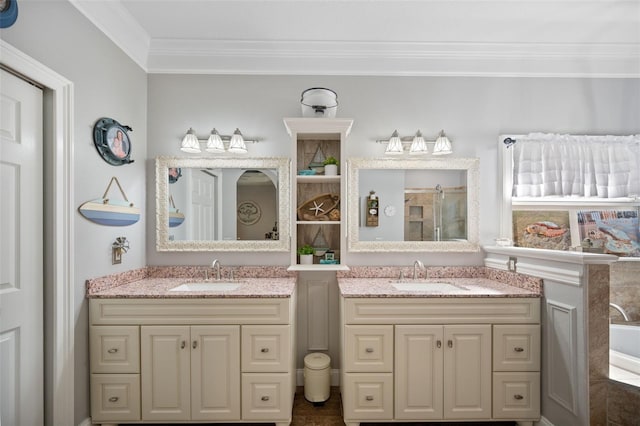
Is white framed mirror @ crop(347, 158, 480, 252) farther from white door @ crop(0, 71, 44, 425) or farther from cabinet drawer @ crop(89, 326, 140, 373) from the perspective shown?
white door @ crop(0, 71, 44, 425)

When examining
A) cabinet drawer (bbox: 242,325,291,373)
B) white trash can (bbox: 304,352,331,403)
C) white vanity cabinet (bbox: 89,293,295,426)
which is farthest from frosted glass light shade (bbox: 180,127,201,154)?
white trash can (bbox: 304,352,331,403)

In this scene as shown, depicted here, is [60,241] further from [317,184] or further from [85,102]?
[317,184]

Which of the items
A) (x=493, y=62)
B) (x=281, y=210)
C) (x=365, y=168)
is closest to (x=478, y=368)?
(x=365, y=168)

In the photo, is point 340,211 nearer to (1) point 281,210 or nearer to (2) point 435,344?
(1) point 281,210

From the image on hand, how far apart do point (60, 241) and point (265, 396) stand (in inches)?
57.8

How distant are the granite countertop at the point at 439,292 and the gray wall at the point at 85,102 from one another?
1584mm

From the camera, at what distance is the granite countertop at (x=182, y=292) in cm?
187

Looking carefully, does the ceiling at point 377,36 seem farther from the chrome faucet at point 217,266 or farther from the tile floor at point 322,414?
the tile floor at point 322,414

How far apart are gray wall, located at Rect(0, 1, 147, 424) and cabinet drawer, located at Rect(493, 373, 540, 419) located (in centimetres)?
253

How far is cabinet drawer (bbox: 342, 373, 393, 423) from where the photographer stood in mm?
1911

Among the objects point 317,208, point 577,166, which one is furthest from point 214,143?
Result: point 577,166

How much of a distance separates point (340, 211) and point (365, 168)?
1.45 feet

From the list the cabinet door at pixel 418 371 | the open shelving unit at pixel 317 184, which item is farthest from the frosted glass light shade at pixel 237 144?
the cabinet door at pixel 418 371

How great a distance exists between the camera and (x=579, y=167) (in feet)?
7.93
